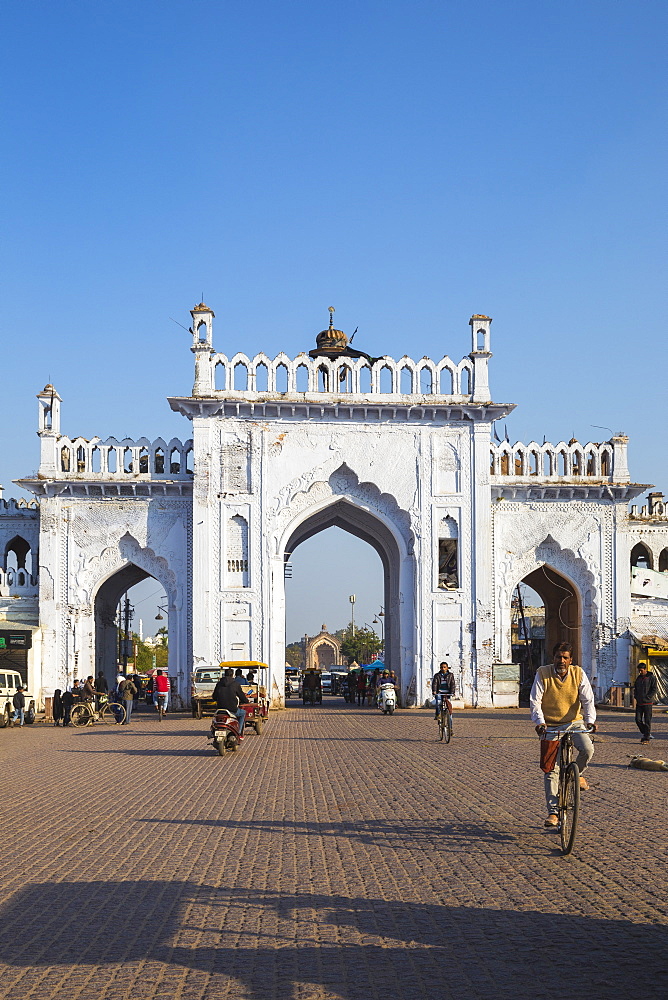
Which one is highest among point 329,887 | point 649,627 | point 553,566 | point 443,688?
point 553,566

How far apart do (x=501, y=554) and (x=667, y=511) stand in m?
11.4

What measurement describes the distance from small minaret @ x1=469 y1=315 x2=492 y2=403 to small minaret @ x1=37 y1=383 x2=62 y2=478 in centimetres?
1226

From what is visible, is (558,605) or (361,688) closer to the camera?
(558,605)

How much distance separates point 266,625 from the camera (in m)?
31.2

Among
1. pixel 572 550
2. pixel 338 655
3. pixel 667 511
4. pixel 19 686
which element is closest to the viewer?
pixel 19 686

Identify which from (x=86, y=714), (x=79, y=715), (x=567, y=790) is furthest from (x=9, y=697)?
(x=567, y=790)

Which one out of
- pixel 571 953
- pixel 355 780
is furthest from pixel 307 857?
pixel 355 780

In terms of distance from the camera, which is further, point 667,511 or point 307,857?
point 667,511

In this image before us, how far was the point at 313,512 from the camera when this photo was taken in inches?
1270

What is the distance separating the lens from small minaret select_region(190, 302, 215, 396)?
31.3m

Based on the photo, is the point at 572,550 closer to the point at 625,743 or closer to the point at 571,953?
the point at 625,743

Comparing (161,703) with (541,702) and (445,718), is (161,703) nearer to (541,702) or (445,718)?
(445,718)

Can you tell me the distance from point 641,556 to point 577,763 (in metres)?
34.6

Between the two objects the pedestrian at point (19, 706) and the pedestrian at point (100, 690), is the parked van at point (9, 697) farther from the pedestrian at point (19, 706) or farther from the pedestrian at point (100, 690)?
the pedestrian at point (100, 690)
